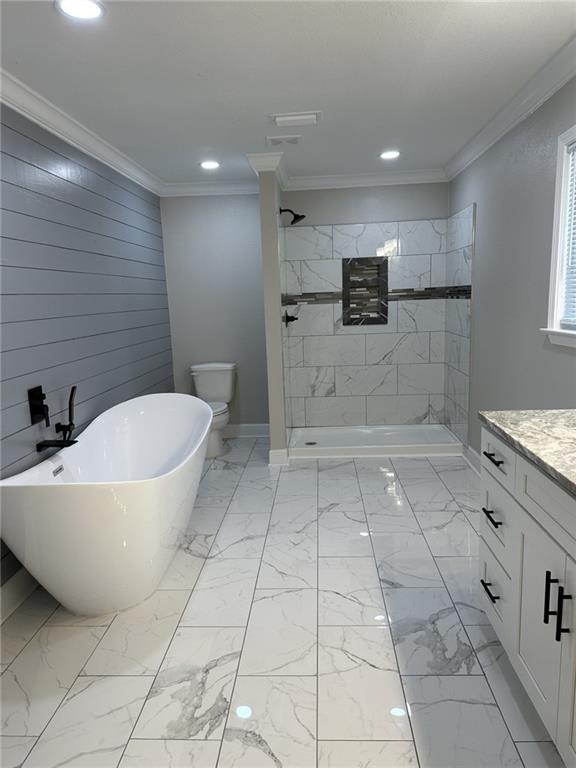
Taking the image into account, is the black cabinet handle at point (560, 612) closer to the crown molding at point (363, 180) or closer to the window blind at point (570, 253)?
the window blind at point (570, 253)

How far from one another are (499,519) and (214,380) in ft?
10.8

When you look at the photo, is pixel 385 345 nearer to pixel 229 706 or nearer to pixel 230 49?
pixel 230 49

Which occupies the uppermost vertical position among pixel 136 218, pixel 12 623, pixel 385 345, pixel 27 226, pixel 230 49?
pixel 230 49

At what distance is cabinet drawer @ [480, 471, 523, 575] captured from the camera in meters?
1.61

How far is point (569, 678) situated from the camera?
1.23 meters

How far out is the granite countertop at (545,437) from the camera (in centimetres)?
128

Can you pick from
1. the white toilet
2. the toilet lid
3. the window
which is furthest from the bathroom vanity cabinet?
the white toilet

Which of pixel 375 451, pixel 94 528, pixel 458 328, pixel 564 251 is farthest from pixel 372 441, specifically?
pixel 94 528

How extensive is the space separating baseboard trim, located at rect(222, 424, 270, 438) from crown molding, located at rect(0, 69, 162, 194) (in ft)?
8.04

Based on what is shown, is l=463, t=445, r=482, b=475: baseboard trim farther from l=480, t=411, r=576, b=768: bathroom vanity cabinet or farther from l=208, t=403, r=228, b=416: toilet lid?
l=208, t=403, r=228, b=416: toilet lid

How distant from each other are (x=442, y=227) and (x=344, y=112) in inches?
79.4

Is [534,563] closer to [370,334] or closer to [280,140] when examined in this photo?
[280,140]

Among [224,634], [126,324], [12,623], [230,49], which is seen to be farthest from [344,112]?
[12,623]

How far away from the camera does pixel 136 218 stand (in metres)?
3.93
